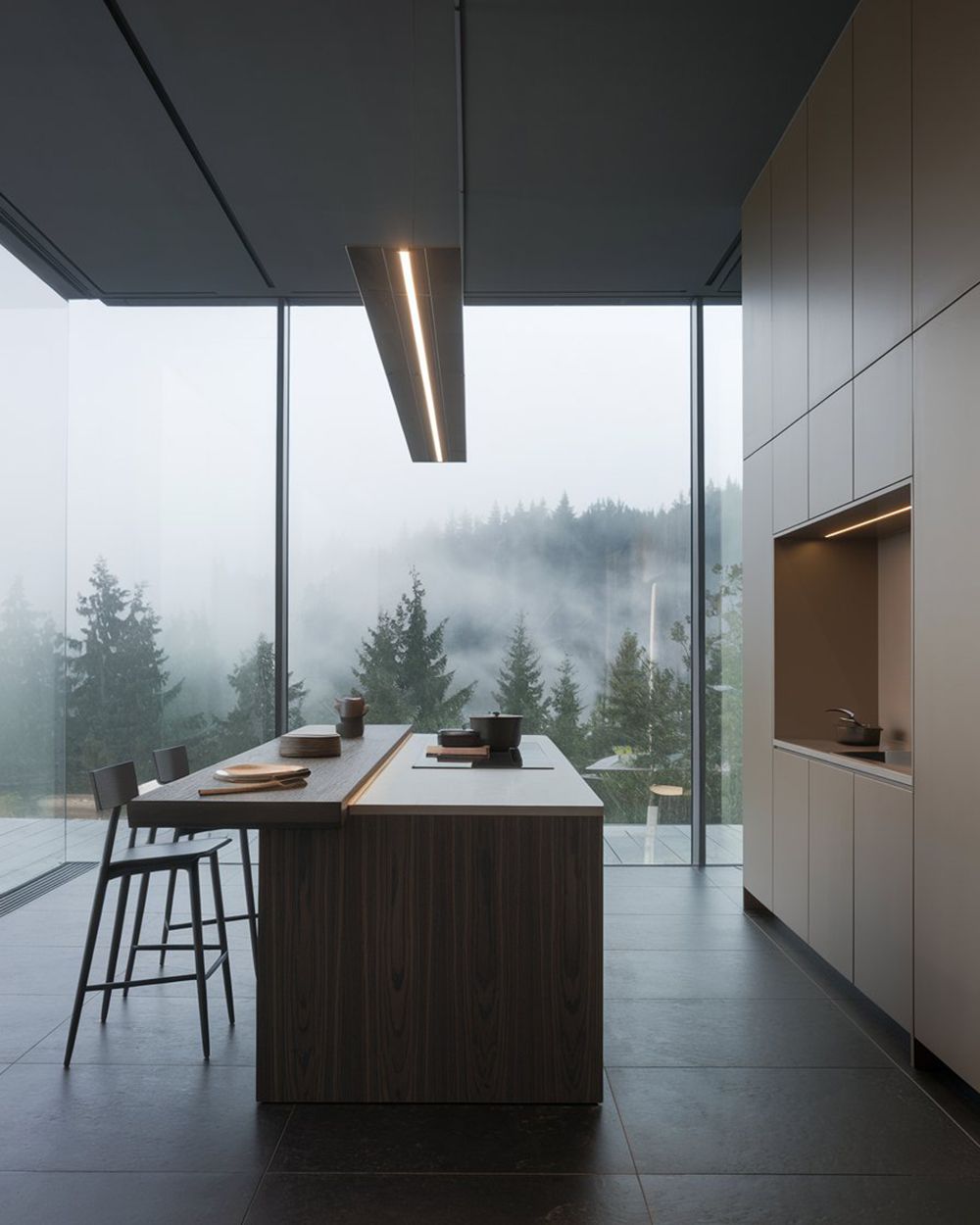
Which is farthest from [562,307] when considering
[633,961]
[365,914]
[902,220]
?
[365,914]

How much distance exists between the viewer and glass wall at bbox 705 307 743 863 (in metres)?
5.81

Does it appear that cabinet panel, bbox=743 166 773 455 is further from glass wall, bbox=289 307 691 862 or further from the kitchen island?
the kitchen island

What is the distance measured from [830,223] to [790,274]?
479 millimetres

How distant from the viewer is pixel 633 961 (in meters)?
3.96

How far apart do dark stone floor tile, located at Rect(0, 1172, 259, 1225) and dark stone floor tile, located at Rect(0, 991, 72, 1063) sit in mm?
810

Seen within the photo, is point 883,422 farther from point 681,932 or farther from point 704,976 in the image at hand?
point 681,932

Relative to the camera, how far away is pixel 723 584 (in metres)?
5.91

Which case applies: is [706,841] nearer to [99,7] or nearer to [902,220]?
[902,220]

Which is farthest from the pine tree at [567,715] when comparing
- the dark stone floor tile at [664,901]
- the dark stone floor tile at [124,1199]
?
the dark stone floor tile at [124,1199]

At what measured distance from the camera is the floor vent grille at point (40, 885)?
16.1ft

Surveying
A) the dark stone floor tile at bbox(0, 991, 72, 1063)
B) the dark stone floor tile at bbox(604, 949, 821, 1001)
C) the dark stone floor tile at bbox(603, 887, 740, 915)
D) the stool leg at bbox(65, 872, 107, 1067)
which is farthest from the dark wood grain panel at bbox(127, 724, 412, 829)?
the dark stone floor tile at bbox(603, 887, 740, 915)

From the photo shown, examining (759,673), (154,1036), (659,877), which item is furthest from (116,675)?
(759,673)

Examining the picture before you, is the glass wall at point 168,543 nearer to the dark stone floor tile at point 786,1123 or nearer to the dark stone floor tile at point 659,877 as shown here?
the dark stone floor tile at point 659,877

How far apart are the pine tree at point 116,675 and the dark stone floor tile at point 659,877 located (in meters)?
2.77
